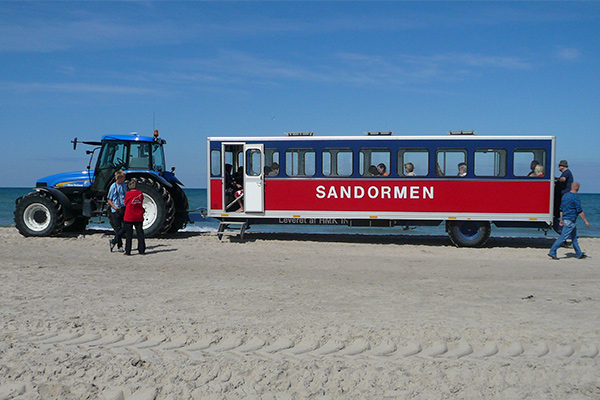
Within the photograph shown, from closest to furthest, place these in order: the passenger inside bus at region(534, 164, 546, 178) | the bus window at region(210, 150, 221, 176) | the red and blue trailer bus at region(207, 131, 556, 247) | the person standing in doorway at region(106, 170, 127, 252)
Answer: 1. the person standing in doorway at region(106, 170, 127, 252)
2. the passenger inside bus at region(534, 164, 546, 178)
3. the red and blue trailer bus at region(207, 131, 556, 247)
4. the bus window at region(210, 150, 221, 176)

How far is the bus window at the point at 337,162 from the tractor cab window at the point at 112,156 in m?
5.39

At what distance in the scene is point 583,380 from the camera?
445 cm

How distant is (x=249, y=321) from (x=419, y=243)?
30.7 ft

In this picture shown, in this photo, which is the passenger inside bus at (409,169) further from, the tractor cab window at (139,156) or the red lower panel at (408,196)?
the tractor cab window at (139,156)

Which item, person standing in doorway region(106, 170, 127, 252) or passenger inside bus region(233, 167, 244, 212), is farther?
passenger inside bus region(233, 167, 244, 212)

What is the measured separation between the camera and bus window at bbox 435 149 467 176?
12945mm

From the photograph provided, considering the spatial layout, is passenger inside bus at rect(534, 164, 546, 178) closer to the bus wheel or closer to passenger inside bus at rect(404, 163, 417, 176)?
the bus wheel

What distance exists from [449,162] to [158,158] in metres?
7.62

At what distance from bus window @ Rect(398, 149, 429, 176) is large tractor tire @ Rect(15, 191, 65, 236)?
9.09 meters

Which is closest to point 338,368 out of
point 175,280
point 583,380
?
point 583,380

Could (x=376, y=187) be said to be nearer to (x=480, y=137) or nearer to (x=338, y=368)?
(x=480, y=137)

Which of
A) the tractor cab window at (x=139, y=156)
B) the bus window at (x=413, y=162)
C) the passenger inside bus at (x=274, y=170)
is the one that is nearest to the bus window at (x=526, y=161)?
the bus window at (x=413, y=162)

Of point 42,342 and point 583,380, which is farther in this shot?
point 42,342

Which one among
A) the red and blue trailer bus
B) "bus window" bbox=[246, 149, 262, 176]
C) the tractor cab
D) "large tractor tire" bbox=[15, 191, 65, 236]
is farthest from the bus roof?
"large tractor tire" bbox=[15, 191, 65, 236]
